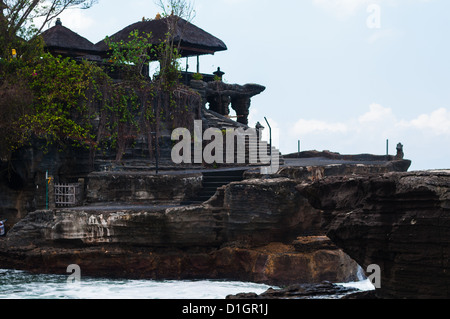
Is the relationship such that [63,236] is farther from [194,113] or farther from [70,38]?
[70,38]

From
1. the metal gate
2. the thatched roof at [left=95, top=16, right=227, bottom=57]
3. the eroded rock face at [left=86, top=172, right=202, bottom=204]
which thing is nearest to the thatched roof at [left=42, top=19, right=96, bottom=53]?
the thatched roof at [left=95, top=16, right=227, bottom=57]

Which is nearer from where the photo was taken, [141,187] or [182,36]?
[141,187]

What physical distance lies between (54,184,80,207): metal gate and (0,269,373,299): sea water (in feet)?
12.6

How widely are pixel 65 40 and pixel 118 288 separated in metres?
16.9

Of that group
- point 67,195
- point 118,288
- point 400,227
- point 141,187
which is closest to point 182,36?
point 67,195

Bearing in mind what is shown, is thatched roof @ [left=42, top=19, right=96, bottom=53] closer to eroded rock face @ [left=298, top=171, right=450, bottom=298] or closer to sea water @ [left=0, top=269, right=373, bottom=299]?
sea water @ [left=0, top=269, right=373, bottom=299]

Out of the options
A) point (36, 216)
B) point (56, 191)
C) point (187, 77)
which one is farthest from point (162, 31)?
point (36, 216)

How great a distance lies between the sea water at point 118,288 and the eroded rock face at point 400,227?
352 cm

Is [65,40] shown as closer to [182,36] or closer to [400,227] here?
[182,36]

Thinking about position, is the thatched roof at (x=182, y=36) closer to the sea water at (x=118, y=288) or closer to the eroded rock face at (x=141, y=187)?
the eroded rock face at (x=141, y=187)

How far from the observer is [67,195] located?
21312mm

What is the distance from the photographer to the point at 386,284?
11656 mm

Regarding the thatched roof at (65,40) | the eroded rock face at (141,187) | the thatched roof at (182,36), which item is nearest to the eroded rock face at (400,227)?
the eroded rock face at (141,187)

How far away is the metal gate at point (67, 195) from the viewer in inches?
826
